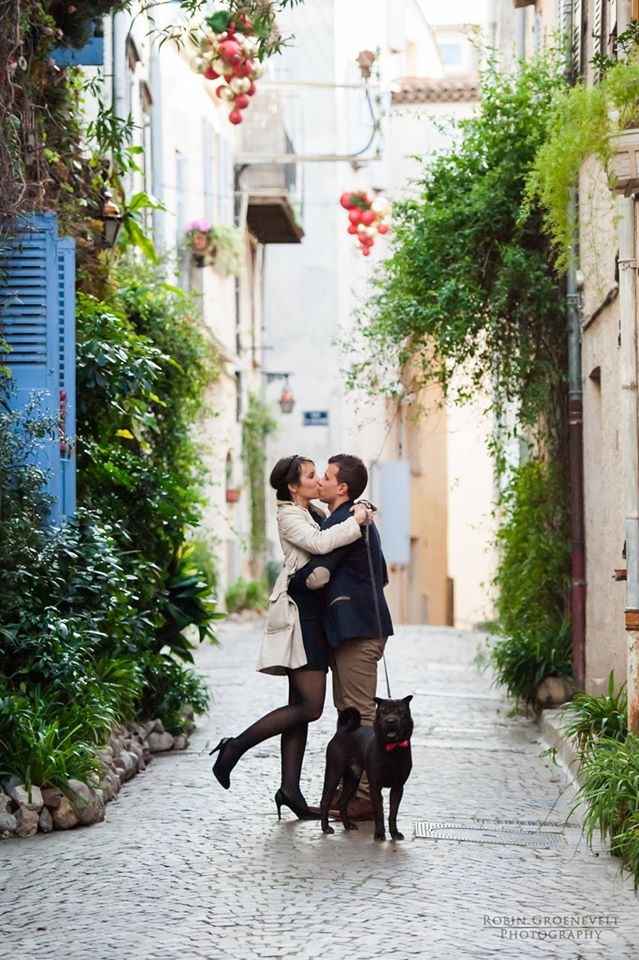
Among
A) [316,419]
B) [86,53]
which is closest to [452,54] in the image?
[316,419]

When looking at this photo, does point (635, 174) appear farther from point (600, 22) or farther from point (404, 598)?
point (404, 598)

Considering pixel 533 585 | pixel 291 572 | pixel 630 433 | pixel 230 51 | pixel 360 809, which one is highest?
pixel 230 51

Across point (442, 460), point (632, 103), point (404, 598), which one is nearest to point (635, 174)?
point (632, 103)

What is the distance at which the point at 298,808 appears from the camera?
855 cm

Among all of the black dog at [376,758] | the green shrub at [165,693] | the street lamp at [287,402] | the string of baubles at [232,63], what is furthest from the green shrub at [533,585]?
the street lamp at [287,402]

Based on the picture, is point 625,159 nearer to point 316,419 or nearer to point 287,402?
point 287,402

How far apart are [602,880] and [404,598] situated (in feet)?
97.4

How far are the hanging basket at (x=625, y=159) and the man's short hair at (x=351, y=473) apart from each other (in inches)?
72.8

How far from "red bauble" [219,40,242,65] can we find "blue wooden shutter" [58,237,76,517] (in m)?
5.87

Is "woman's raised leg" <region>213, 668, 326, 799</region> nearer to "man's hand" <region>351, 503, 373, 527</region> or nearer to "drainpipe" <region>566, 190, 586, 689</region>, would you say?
"man's hand" <region>351, 503, 373, 527</region>

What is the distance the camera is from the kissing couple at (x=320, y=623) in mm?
8555

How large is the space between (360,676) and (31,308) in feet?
10.3

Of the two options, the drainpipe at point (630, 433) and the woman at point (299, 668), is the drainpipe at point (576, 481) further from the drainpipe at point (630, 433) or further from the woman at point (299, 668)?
the woman at point (299, 668)

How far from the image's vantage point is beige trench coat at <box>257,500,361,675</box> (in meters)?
8.54
